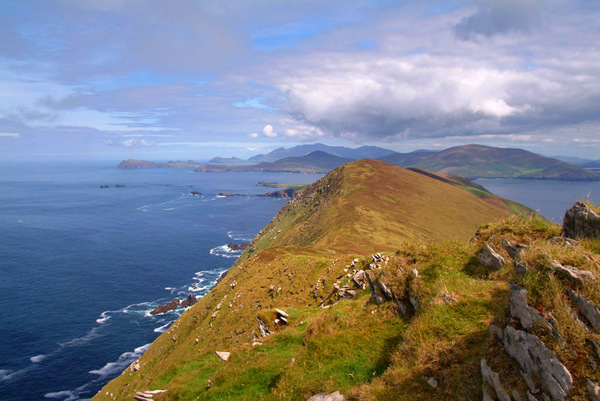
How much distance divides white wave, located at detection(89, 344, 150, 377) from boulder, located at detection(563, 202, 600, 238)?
7606 centimetres

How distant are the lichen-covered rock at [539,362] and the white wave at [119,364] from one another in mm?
74858

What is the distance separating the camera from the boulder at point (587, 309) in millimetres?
8180

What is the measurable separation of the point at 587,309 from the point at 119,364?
3118 inches

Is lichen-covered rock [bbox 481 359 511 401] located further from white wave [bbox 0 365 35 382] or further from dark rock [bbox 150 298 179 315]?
dark rock [bbox 150 298 179 315]

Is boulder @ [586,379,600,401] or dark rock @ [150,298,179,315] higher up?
boulder @ [586,379,600,401]

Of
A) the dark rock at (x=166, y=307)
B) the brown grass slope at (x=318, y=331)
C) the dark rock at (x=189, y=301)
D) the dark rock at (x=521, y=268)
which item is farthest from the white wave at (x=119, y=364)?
the dark rock at (x=521, y=268)

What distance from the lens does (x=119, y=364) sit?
66312mm

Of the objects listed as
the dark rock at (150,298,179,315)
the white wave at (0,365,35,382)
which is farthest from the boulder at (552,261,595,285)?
the dark rock at (150,298,179,315)

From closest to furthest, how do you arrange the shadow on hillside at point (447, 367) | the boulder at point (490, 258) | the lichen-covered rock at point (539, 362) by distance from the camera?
the lichen-covered rock at point (539, 362) → the shadow on hillside at point (447, 367) → the boulder at point (490, 258)

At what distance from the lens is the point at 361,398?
1150cm

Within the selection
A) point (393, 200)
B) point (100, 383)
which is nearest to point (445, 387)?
point (100, 383)

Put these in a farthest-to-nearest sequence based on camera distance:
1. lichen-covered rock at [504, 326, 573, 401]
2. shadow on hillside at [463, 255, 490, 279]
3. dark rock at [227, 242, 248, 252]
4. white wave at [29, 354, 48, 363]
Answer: dark rock at [227, 242, 248, 252], white wave at [29, 354, 48, 363], shadow on hillside at [463, 255, 490, 279], lichen-covered rock at [504, 326, 573, 401]

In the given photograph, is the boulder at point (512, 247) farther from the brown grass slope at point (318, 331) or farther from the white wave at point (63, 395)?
the white wave at point (63, 395)

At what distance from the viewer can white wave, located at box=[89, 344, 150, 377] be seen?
63850mm
